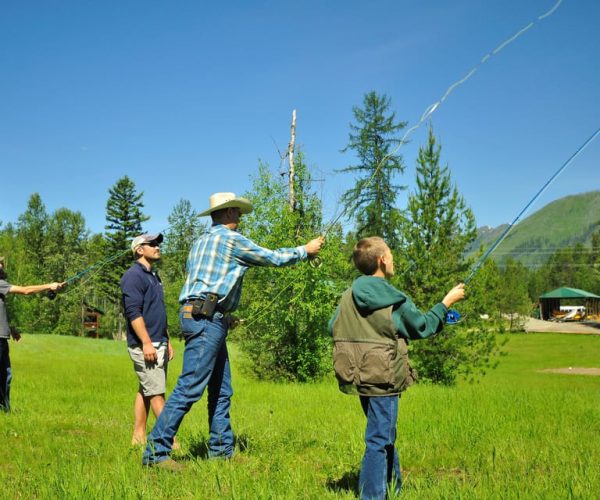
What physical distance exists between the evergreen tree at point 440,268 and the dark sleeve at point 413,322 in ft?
41.9

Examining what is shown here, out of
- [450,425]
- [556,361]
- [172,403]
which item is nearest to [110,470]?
[172,403]

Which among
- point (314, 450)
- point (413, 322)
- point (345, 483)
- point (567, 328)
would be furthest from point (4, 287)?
point (567, 328)

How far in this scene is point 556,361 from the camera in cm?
4403

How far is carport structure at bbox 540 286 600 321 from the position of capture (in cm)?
11246

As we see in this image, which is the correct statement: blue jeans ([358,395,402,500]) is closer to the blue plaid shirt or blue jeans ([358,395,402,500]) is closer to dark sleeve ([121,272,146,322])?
the blue plaid shirt

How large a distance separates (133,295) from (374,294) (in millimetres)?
3051

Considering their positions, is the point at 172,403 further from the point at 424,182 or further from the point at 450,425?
the point at 424,182

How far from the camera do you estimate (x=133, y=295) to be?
6141mm

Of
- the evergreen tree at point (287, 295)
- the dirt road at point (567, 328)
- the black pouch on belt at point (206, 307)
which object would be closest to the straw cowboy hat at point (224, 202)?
the black pouch on belt at point (206, 307)

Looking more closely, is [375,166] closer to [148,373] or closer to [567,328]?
[148,373]

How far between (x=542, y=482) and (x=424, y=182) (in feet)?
46.4

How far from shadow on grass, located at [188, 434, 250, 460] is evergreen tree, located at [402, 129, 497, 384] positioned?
35.9ft

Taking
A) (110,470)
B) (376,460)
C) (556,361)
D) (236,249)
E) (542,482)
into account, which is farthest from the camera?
(556,361)

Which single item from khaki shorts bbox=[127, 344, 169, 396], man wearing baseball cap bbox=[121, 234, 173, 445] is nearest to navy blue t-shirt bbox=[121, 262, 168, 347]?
man wearing baseball cap bbox=[121, 234, 173, 445]
